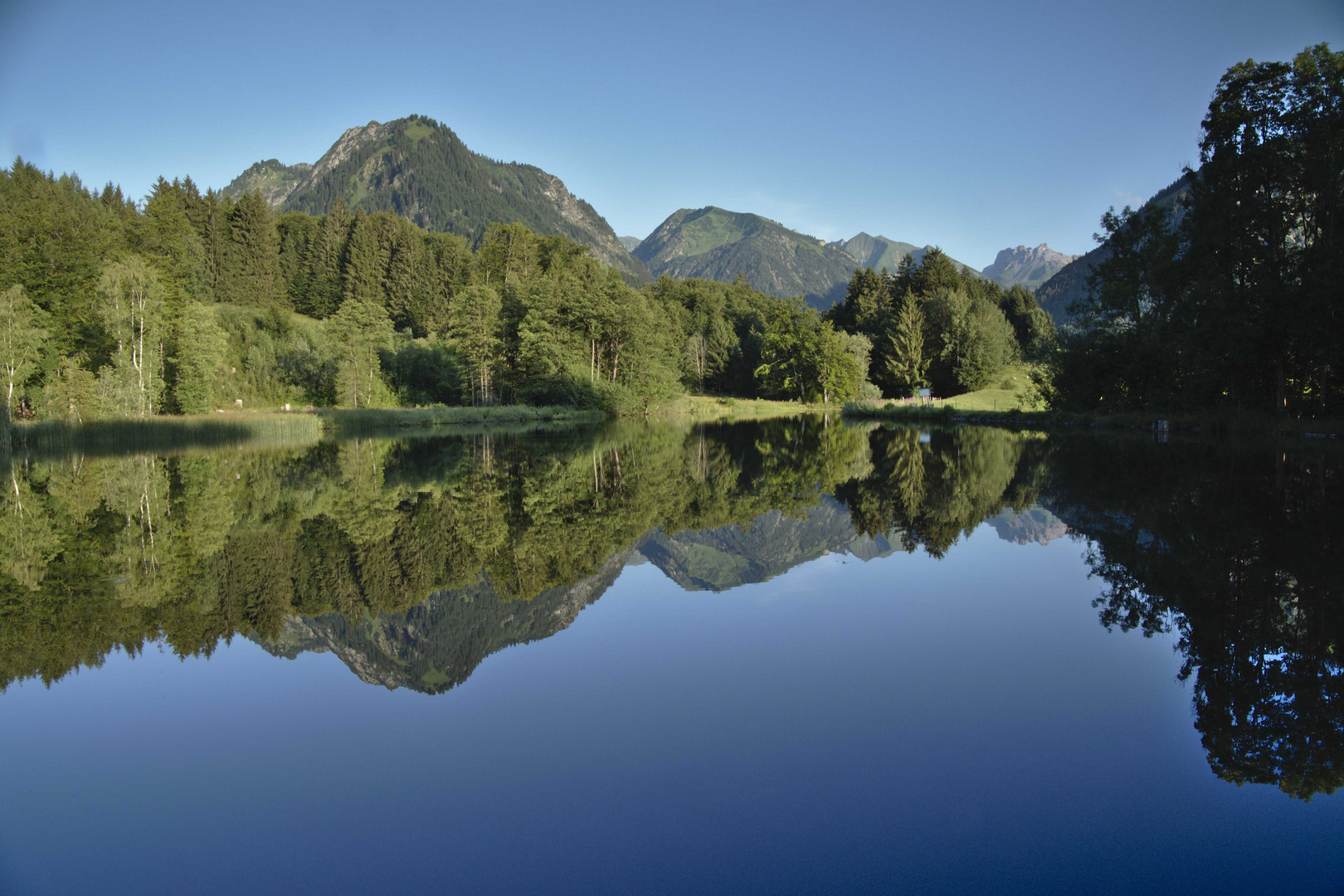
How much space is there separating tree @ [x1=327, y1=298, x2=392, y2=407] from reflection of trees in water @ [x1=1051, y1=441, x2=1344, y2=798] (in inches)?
1503

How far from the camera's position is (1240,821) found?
9.37ft

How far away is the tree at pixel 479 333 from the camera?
4181 centimetres

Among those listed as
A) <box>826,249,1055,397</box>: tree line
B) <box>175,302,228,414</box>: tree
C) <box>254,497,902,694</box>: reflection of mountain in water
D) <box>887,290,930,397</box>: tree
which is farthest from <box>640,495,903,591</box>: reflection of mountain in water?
<box>887,290,930,397</box>: tree

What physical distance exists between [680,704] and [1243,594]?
4665 mm

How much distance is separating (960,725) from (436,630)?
12.1ft

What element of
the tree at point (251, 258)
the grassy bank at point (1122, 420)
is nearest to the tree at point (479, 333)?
the tree at point (251, 258)

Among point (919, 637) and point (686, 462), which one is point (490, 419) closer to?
point (686, 462)

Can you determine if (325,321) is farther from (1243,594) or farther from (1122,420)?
(1243,594)

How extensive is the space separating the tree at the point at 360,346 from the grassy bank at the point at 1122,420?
29082 mm

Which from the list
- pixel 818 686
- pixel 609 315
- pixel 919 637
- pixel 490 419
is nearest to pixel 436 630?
pixel 818 686

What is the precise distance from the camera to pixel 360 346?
40719mm

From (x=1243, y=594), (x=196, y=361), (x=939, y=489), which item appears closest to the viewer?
(x=1243, y=594)

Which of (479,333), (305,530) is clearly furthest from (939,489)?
(479,333)

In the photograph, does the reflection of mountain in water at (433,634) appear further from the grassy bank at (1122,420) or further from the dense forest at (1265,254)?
the grassy bank at (1122,420)
